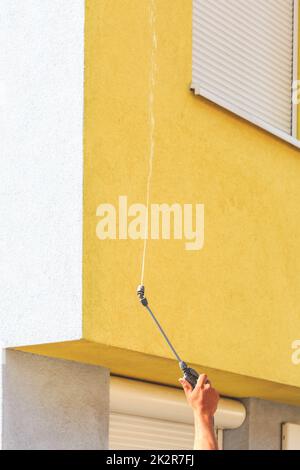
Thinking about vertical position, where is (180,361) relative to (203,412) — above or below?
above

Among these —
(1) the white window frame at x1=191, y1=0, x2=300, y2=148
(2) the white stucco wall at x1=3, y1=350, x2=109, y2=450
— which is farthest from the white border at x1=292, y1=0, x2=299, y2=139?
(2) the white stucco wall at x1=3, y1=350, x2=109, y2=450

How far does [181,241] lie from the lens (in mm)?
8789

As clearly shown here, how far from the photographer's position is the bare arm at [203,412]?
525 centimetres

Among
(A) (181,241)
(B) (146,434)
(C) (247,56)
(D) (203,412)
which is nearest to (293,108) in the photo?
(C) (247,56)

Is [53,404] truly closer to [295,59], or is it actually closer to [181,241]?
[181,241]

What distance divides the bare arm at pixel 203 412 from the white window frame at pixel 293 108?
3990 millimetres

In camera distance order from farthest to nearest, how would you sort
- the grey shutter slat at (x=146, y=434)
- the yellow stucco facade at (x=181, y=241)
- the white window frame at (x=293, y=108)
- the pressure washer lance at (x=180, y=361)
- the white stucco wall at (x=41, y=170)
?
the grey shutter slat at (x=146, y=434) → the white window frame at (x=293, y=108) → the yellow stucco facade at (x=181, y=241) → the white stucco wall at (x=41, y=170) → the pressure washer lance at (x=180, y=361)

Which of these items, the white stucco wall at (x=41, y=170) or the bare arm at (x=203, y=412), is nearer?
the bare arm at (x=203, y=412)

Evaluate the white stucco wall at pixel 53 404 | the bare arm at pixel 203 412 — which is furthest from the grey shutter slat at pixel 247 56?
the bare arm at pixel 203 412

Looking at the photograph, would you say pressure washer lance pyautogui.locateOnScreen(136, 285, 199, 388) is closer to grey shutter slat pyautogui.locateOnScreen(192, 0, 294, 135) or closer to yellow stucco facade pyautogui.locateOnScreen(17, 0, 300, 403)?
yellow stucco facade pyautogui.locateOnScreen(17, 0, 300, 403)

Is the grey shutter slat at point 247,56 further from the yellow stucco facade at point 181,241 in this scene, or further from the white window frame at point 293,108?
the yellow stucco facade at point 181,241

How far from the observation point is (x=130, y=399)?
9250mm

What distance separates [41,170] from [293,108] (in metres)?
3.30

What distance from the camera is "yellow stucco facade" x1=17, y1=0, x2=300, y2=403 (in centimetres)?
816
